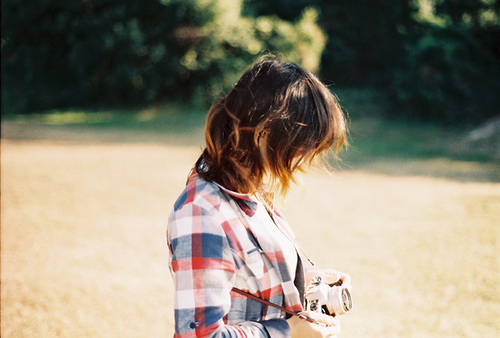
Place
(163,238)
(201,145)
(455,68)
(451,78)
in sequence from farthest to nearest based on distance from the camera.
A: 1. (451,78)
2. (455,68)
3. (163,238)
4. (201,145)

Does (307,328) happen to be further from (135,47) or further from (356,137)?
(135,47)

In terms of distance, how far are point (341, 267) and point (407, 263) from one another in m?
0.69

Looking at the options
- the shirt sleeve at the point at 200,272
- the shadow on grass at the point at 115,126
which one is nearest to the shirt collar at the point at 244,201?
the shirt sleeve at the point at 200,272

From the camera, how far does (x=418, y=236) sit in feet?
17.1

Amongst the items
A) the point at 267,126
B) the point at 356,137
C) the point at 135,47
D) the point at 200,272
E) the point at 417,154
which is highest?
the point at 135,47

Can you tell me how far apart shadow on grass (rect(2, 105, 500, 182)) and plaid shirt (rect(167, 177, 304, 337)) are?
6.99 m

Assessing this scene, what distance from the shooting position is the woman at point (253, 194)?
127 cm

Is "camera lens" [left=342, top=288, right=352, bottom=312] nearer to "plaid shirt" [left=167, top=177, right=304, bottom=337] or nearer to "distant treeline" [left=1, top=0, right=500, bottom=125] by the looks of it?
"plaid shirt" [left=167, top=177, right=304, bottom=337]

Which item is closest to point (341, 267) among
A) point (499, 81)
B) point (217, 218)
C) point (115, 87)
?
point (217, 218)

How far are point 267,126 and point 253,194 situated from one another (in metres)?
0.24

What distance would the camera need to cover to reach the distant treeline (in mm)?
13000

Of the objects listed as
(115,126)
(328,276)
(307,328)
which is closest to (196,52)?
(115,126)

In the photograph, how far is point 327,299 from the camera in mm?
1677

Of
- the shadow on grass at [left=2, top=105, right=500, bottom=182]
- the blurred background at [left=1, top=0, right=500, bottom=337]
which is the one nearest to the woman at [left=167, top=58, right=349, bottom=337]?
the blurred background at [left=1, top=0, right=500, bottom=337]
